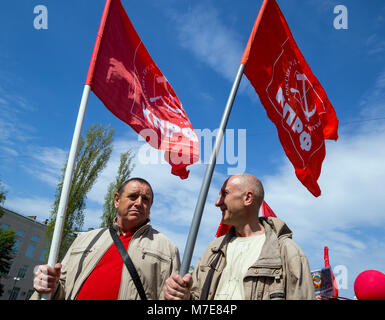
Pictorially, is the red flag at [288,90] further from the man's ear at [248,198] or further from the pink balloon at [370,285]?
the pink balloon at [370,285]

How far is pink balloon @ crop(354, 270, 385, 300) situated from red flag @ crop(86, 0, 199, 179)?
3249 mm

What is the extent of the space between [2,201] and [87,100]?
2283cm

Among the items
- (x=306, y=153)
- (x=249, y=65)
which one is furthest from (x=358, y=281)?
(x=249, y=65)

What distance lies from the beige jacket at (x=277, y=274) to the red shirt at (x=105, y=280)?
0.67 metres

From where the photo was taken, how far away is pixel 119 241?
9.75 feet

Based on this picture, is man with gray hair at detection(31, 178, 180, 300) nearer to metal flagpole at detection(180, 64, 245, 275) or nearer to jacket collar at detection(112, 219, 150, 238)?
jacket collar at detection(112, 219, 150, 238)

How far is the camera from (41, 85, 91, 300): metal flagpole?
2.44 m

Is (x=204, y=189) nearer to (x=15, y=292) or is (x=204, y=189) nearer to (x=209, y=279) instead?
(x=209, y=279)

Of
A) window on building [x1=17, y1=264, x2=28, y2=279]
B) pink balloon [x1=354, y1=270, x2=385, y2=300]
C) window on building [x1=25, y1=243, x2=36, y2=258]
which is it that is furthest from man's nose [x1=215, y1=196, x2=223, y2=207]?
window on building [x1=25, y1=243, x2=36, y2=258]

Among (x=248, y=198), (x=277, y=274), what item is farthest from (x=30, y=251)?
(x=277, y=274)

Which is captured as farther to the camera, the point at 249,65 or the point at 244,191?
the point at 249,65
